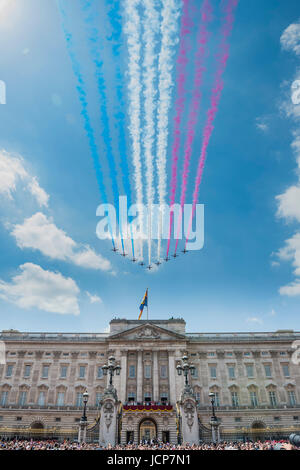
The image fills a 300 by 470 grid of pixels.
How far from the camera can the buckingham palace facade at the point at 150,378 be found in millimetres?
52156

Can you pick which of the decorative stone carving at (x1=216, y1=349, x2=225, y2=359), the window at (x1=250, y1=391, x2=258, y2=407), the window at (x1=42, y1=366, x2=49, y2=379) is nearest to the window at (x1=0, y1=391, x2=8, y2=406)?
the window at (x1=42, y1=366, x2=49, y2=379)

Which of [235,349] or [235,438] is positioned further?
[235,349]

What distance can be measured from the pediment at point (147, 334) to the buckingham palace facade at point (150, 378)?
18cm

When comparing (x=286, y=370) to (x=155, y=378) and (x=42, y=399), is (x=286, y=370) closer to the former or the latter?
(x=155, y=378)

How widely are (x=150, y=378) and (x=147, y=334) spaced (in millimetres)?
7483

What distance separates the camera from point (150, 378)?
55844 millimetres

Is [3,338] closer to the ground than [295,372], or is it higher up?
higher up

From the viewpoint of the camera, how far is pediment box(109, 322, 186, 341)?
5828 centimetres

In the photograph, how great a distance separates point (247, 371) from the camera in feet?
188

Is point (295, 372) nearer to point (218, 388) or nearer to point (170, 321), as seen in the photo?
point (218, 388)

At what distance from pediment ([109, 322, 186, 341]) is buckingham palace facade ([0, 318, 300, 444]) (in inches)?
7.1

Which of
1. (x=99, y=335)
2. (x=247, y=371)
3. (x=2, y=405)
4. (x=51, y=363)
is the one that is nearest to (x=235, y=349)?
(x=247, y=371)
